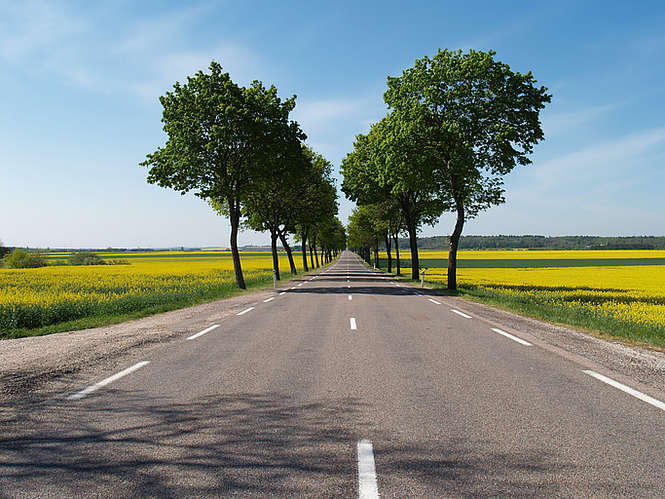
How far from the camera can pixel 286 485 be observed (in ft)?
10.0

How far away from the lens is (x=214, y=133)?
21531 mm

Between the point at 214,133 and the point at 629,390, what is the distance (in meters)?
20.3

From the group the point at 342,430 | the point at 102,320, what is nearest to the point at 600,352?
the point at 342,430

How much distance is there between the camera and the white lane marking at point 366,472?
2947 millimetres

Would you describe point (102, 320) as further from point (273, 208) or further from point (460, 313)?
point (273, 208)

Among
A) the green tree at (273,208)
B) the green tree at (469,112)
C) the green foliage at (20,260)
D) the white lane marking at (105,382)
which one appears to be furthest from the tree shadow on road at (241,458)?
the green foliage at (20,260)

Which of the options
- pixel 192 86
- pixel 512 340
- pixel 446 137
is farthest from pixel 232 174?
pixel 512 340

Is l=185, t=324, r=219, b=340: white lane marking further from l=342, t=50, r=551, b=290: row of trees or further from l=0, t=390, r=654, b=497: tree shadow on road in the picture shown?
l=342, t=50, r=551, b=290: row of trees

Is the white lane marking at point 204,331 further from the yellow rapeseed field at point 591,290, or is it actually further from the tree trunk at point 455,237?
the tree trunk at point 455,237

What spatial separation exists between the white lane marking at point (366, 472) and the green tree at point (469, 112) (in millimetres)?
17901

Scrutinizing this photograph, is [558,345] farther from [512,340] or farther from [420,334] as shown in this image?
[420,334]

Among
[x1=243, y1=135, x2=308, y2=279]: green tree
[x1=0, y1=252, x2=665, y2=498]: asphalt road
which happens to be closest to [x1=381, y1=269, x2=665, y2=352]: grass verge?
[x1=0, y1=252, x2=665, y2=498]: asphalt road

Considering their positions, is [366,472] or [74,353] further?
[74,353]

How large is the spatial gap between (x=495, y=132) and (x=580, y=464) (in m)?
19.3
